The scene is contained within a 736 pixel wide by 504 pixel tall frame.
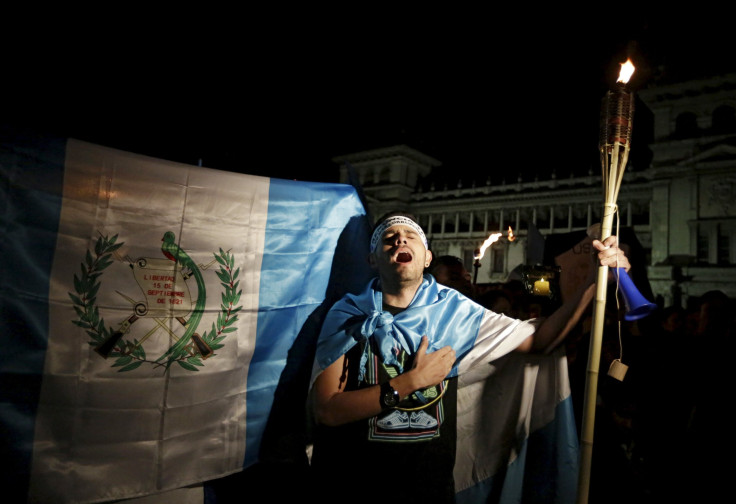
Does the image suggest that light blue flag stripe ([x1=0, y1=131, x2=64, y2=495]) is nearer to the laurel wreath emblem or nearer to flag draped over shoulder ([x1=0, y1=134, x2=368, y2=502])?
flag draped over shoulder ([x1=0, y1=134, x2=368, y2=502])

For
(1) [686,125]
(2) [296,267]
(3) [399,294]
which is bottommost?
(3) [399,294]

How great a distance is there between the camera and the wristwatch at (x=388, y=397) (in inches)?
98.7

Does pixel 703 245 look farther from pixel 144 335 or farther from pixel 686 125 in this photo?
pixel 144 335

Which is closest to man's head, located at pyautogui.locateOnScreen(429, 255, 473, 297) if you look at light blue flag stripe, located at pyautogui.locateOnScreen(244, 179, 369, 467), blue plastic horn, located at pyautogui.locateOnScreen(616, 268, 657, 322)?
light blue flag stripe, located at pyautogui.locateOnScreen(244, 179, 369, 467)

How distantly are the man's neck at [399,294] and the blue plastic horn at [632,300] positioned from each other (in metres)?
1.16

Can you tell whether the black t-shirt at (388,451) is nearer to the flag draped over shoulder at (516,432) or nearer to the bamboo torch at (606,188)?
the flag draped over shoulder at (516,432)

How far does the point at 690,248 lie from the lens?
31344mm

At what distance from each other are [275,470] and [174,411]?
1969mm

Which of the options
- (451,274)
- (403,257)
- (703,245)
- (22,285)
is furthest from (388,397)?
(703,245)

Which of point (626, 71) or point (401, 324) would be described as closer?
point (626, 71)

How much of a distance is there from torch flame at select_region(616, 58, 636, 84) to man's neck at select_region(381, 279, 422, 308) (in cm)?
157

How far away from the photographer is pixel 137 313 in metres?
2.71

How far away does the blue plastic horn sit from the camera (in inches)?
97.9

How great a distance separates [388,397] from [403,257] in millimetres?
832
